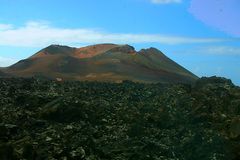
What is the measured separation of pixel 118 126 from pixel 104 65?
63.8m

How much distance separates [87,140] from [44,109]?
5397 millimetres

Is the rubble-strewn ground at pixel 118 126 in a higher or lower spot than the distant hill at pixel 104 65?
lower

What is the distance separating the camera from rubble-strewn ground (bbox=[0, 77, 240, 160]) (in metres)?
18.2

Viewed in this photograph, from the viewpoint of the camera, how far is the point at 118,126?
2256 centimetres

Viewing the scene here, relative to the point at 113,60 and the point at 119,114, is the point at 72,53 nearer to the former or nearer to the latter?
the point at 113,60

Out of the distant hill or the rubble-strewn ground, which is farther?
the distant hill

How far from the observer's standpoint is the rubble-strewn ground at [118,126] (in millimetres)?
18172

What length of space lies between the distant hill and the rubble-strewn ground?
42810 mm

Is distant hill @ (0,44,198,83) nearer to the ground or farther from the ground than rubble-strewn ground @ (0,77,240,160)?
farther from the ground

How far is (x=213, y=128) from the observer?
22906 millimetres

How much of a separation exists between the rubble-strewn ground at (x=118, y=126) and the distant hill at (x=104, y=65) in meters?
42.8

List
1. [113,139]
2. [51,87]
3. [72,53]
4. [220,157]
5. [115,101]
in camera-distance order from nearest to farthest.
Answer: [220,157]
[113,139]
[115,101]
[51,87]
[72,53]

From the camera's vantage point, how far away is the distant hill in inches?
3036

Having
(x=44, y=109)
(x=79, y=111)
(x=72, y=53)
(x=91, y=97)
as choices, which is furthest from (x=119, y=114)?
(x=72, y=53)
